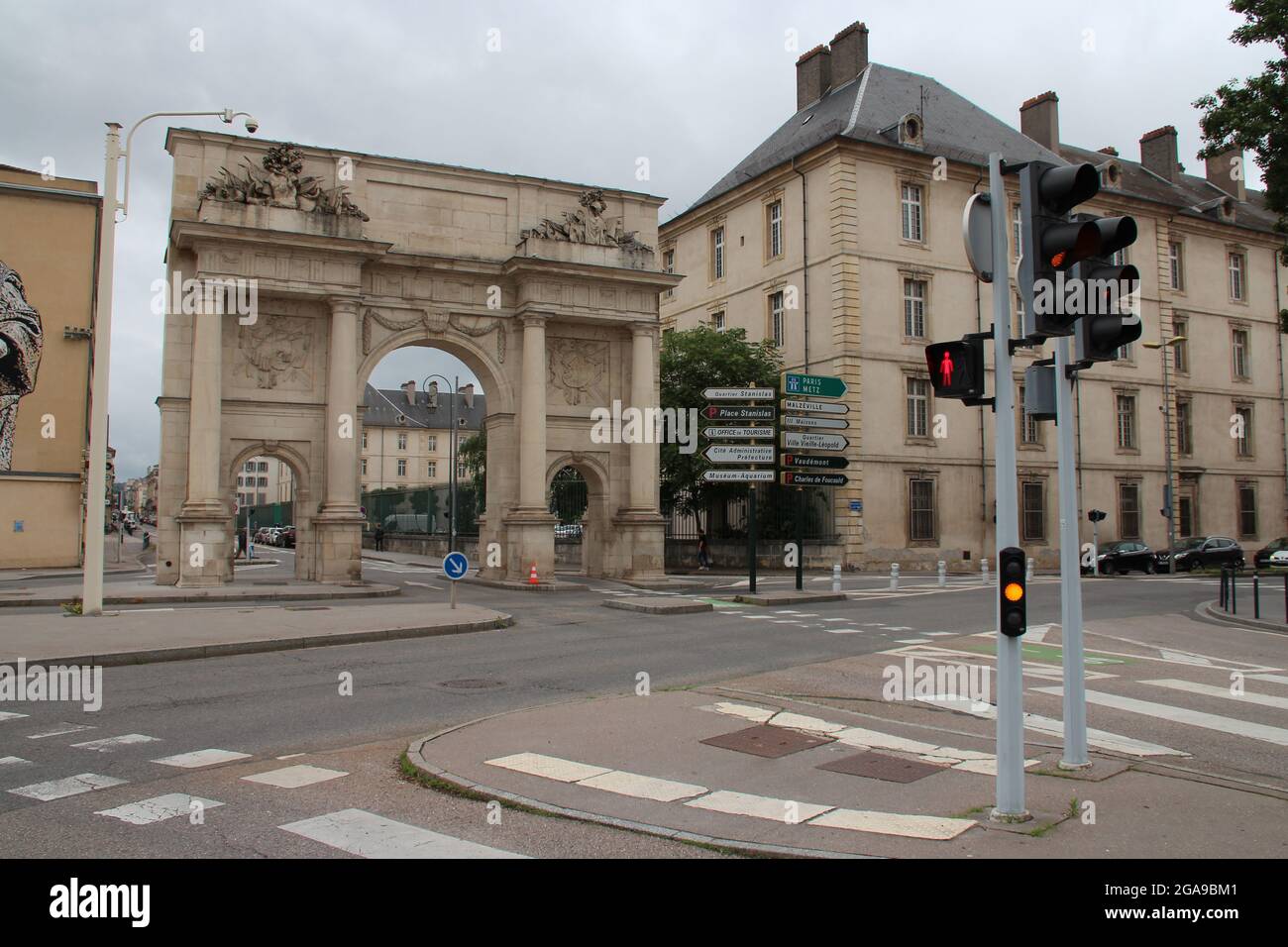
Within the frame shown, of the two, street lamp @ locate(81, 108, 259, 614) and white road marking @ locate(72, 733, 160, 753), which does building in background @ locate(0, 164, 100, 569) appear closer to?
street lamp @ locate(81, 108, 259, 614)

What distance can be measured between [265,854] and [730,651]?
9764mm

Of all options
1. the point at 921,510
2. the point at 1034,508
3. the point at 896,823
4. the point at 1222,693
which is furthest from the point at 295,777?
the point at 1034,508

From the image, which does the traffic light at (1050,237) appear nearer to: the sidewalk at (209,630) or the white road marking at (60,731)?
the white road marking at (60,731)

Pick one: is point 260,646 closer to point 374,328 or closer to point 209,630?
point 209,630

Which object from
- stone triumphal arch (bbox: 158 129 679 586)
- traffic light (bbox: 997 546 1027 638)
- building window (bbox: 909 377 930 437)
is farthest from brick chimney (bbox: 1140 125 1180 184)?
traffic light (bbox: 997 546 1027 638)

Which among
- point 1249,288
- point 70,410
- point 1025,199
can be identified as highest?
point 1249,288

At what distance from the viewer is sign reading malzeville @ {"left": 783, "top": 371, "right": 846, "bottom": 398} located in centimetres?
2508

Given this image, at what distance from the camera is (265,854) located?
5523 mm

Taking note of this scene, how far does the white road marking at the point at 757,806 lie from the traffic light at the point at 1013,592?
5.29ft

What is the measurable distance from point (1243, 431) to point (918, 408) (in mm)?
21642

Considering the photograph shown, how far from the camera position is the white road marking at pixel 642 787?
6.73m

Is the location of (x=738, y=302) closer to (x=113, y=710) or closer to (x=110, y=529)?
(x=113, y=710)

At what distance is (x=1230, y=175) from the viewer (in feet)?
187
